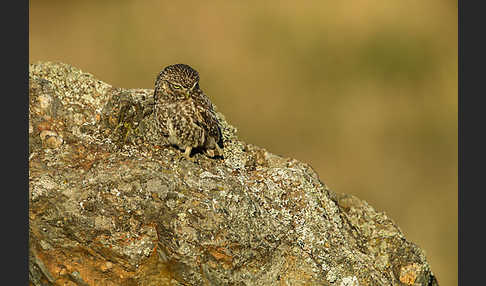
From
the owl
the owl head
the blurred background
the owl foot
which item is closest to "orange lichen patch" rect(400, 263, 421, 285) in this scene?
the owl

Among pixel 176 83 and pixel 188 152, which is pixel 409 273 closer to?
pixel 188 152

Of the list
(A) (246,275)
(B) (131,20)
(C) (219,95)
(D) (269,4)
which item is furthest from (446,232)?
(B) (131,20)

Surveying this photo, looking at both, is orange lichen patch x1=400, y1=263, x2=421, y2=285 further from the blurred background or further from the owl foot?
the blurred background

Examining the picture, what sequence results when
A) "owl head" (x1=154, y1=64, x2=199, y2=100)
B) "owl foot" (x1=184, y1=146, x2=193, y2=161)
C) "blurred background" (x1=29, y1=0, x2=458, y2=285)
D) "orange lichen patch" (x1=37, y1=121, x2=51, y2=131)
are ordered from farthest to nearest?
"blurred background" (x1=29, y1=0, x2=458, y2=285) < "owl head" (x1=154, y1=64, x2=199, y2=100) < "owl foot" (x1=184, y1=146, x2=193, y2=161) < "orange lichen patch" (x1=37, y1=121, x2=51, y2=131)

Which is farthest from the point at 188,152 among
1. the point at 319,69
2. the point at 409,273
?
the point at 319,69

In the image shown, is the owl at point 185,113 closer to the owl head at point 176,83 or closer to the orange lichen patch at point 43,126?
the owl head at point 176,83

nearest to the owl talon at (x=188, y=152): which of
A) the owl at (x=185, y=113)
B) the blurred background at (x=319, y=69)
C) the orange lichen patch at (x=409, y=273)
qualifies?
the owl at (x=185, y=113)
